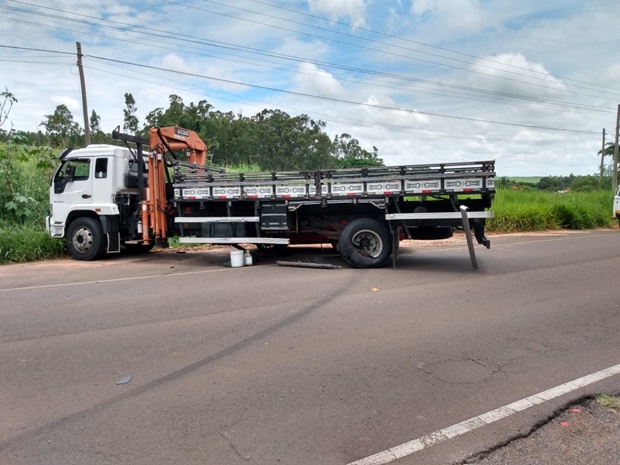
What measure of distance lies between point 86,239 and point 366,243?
6.66 metres

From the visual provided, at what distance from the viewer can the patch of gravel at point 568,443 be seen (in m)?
2.83

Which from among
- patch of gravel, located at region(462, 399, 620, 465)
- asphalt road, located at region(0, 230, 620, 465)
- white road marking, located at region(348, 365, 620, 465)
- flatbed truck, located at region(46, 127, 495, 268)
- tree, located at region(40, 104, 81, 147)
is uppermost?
tree, located at region(40, 104, 81, 147)

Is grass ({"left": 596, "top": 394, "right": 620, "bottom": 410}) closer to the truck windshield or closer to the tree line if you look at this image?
the truck windshield

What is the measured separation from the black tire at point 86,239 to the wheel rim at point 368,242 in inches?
237

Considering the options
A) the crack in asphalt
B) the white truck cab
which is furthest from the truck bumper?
the crack in asphalt

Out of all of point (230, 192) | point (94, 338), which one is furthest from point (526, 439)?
point (230, 192)

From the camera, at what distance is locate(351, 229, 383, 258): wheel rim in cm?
948

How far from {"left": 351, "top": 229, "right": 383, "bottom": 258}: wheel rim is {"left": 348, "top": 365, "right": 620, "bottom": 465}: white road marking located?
219 inches

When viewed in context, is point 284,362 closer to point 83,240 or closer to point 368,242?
point 368,242

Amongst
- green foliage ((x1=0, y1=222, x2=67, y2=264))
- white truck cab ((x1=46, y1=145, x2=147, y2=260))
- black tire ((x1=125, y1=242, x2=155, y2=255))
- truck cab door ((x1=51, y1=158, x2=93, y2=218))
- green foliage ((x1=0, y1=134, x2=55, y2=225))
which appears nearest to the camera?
white truck cab ((x1=46, y1=145, x2=147, y2=260))

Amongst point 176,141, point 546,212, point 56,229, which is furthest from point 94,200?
point 546,212

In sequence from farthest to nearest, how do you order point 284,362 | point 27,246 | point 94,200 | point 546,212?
1. point 546,212
2. point 27,246
3. point 94,200
4. point 284,362

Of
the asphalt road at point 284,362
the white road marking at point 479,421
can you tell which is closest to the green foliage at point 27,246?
the asphalt road at point 284,362

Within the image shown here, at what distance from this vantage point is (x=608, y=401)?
355cm
